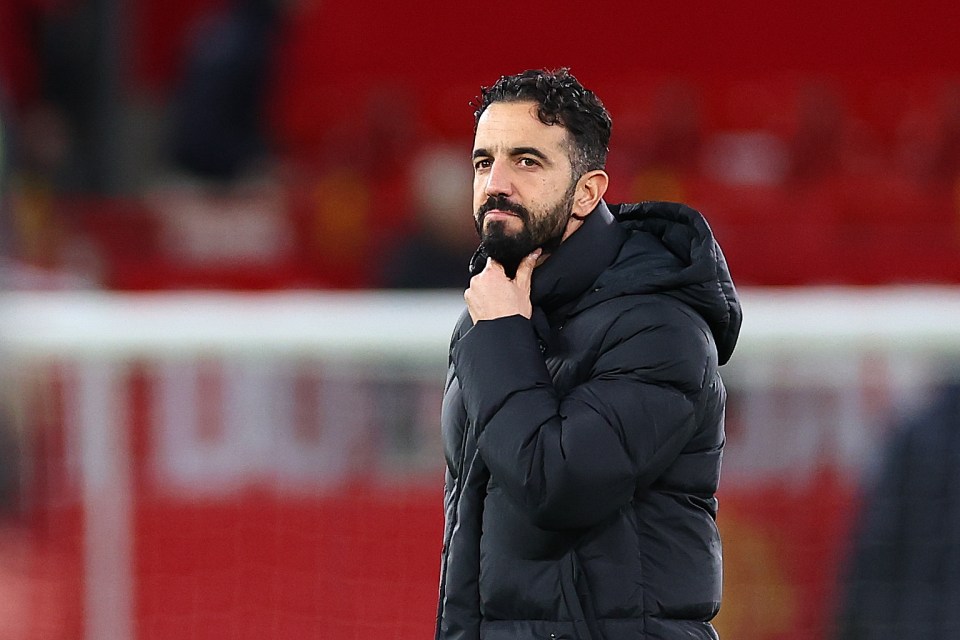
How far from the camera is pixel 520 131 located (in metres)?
2.23

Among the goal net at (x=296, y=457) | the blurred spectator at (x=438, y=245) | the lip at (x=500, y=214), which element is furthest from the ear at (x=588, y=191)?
the blurred spectator at (x=438, y=245)

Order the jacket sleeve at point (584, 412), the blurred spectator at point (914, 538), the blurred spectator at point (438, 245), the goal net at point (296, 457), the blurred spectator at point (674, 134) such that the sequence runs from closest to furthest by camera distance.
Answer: the jacket sleeve at point (584, 412) < the blurred spectator at point (914, 538) < the goal net at point (296, 457) < the blurred spectator at point (438, 245) < the blurred spectator at point (674, 134)

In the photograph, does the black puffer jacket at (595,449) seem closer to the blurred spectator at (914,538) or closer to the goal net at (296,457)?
the blurred spectator at (914,538)

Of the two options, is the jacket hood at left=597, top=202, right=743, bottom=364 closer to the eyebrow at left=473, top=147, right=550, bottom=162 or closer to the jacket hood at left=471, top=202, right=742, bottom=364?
the jacket hood at left=471, top=202, right=742, bottom=364

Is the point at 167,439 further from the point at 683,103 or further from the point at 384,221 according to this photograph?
the point at 683,103

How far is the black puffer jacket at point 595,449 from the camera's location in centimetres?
211

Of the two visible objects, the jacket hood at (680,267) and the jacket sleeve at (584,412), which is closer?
the jacket sleeve at (584,412)

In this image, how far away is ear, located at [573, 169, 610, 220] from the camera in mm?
2299

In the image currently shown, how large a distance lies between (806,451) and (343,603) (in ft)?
4.72

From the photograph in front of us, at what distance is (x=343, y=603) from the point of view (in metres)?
4.59

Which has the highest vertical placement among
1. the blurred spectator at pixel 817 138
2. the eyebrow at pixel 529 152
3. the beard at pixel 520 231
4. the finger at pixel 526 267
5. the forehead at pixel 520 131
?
the blurred spectator at pixel 817 138

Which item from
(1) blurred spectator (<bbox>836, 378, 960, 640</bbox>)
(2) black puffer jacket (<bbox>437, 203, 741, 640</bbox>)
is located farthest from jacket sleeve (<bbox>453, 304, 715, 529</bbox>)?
(1) blurred spectator (<bbox>836, 378, 960, 640</bbox>)

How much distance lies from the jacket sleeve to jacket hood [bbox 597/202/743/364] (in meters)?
0.06

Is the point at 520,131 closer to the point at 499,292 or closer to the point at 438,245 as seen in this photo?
the point at 499,292
